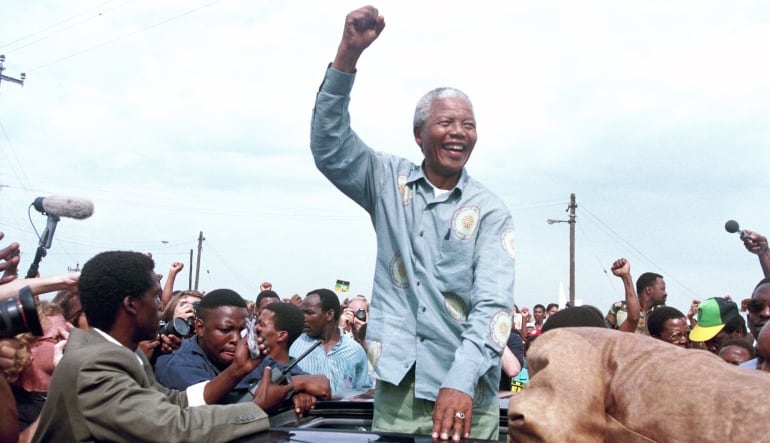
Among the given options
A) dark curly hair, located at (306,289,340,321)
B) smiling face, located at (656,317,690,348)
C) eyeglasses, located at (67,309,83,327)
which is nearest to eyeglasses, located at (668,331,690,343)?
smiling face, located at (656,317,690,348)

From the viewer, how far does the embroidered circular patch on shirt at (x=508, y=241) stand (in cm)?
246

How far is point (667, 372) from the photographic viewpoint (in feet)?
3.26

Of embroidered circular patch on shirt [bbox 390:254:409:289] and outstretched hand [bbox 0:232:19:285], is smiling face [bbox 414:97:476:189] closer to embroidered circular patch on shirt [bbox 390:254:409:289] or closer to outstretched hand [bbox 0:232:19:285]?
embroidered circular patch on shirt [bbox 390:254:409:289]

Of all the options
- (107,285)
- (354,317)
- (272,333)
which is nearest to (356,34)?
(107,285)

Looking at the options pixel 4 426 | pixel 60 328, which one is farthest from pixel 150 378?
pixel 60 328

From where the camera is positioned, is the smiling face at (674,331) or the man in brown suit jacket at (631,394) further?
the smiling face at (674,331)

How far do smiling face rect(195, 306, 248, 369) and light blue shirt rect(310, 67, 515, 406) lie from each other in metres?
2.10

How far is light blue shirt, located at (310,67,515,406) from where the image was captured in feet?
7.79

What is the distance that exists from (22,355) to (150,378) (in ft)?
4.10

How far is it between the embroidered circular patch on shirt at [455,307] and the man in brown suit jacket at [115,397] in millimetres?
640

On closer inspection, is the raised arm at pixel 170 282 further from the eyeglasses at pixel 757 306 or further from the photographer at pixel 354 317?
the eyeglasses at pixel 757 306

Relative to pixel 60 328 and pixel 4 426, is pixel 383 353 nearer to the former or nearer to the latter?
pixel 4 426

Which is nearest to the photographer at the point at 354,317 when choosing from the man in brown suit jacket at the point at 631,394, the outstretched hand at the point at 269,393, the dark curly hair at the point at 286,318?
the dark curly hair at the point at 286,318

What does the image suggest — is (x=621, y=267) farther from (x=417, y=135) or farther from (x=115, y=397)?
(x=115, y=397)
